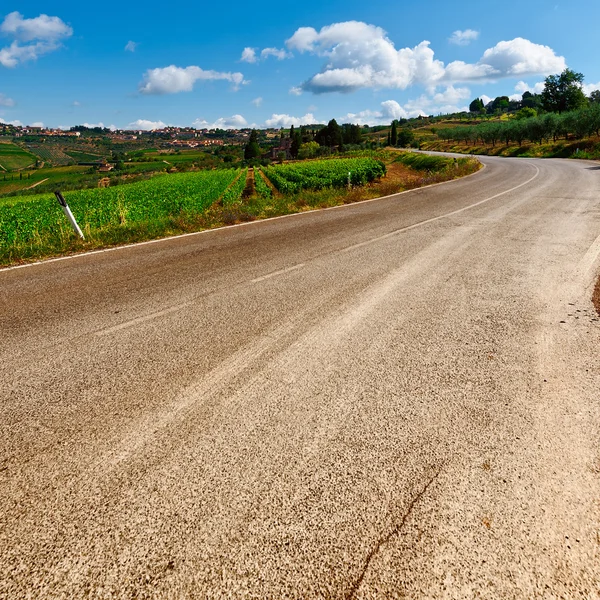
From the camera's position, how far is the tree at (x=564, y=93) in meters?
71.4

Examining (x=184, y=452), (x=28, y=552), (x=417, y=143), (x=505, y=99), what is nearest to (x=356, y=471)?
(x=184, y=452)

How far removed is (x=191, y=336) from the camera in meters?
3.73

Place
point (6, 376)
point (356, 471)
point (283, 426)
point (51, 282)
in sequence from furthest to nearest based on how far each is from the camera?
1. point (51, 282)
2. point (6, 376)
3. point (283, 426)
4. point (356, 471)

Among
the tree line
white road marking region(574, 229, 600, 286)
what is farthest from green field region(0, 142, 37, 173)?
white road marking region(574, 229, 600, 286)

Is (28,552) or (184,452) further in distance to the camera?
(184,452)

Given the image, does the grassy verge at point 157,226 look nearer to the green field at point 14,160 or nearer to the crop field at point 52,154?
the green field at point 14,160

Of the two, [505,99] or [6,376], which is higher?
[505,99]

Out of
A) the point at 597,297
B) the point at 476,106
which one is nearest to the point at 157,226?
the point at 597,297

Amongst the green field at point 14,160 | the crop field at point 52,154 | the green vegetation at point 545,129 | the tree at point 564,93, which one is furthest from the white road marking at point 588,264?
the crop field at point 52,154

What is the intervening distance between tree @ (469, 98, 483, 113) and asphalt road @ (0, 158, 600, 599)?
235m

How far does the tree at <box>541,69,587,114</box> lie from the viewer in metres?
71.4

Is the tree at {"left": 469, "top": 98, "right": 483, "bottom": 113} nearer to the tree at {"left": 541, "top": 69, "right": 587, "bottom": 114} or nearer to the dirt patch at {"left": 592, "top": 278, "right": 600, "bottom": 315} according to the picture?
the tree at {"left": 541, "top": 69, "right": 587, "bottom": 114}

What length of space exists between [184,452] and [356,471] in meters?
1.10

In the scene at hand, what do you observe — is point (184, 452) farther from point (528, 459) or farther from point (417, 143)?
point (417, 143)
